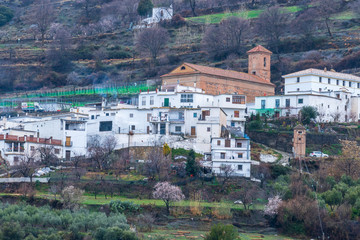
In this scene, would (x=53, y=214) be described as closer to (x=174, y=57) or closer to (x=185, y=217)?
(x=185, y=217)

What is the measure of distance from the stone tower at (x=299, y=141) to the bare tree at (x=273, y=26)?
1466 inches

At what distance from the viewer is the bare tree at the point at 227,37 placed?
313 ft

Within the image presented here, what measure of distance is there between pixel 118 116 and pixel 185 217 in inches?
652

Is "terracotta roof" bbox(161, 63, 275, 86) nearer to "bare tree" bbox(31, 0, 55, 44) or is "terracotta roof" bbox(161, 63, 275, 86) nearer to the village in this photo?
the village

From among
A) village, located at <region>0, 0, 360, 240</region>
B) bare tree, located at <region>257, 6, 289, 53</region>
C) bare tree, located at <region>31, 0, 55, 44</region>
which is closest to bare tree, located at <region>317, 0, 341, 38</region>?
village, located at <region>0, 0, 360, 240</region>

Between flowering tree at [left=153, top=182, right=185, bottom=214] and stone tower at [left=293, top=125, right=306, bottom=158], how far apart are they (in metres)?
13.7

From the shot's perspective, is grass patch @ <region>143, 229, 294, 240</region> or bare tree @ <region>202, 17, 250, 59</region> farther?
bare tree @ <region>202, 17, 250, 59</region>

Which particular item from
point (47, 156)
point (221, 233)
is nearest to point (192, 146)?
point (47, 156)

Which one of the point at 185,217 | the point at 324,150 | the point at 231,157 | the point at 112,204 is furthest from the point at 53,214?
the point at 324,150

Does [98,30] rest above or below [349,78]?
above

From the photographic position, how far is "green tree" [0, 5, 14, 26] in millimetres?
127500

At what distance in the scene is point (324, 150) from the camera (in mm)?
58125

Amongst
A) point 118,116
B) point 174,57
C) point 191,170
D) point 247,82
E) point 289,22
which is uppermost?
point 289,22

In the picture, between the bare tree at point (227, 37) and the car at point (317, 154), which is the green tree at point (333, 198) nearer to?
the car at point (317, 154)
